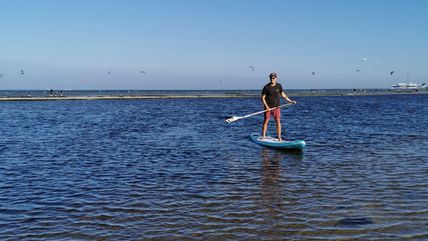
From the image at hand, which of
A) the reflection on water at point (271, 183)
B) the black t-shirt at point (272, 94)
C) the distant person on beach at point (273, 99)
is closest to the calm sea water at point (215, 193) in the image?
the reflection on water at point (271, 183)

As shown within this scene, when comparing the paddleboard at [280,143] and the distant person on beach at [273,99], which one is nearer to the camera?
the paddleboard at [280,143]

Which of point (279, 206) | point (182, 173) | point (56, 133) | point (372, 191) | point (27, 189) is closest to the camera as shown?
point (279, 206)

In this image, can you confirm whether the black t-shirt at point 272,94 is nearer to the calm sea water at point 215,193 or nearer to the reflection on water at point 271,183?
the calm sea water at point 215,193

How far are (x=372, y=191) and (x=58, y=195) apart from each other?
23.3 feet

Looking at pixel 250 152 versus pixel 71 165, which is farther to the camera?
pixel 250 152

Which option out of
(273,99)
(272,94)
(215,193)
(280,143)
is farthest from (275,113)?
(215,193)

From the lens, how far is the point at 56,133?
24.4 m

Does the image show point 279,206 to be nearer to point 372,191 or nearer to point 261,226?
point 261,226

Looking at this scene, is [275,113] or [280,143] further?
[275,113]

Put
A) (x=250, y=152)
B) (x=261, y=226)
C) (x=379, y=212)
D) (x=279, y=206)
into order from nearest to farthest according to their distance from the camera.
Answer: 1. (x=261, y=226)
2. (x=379, y=212)
3. (x=279, y=206)
4. (x=250, y=152)

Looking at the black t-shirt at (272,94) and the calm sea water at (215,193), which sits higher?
the black t-shirt at (272,94)

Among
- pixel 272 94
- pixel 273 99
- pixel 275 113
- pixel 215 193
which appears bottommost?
pixel 215 193

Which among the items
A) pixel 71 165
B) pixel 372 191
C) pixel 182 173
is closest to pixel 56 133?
pixel 71 165

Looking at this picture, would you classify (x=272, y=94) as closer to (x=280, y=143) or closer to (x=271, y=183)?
(x=280, y=143)
